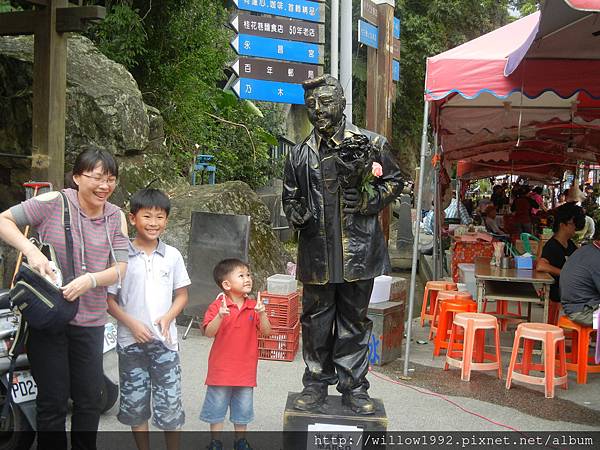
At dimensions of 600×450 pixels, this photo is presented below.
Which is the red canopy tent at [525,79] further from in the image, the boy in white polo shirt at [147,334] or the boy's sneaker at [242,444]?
the boy in white polo shirt at [147,334]

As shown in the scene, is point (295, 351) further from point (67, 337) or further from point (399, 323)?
point (67, 337)

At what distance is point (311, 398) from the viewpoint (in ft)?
12.6

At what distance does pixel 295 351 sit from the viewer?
21.3ft

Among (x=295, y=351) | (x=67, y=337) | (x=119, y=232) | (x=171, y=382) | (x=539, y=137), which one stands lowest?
(x=295, y=351)

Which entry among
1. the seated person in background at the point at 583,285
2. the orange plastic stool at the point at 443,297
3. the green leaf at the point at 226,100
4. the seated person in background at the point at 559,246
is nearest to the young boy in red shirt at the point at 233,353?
the seated person in background at the point at 583,285

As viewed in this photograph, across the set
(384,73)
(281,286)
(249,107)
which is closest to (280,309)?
(281,286)

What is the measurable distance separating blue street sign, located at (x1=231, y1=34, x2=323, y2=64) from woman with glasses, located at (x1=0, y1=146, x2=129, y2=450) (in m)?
6.09

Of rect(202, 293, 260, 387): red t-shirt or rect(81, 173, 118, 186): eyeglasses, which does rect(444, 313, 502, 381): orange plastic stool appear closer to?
rect(202, 293, 260, 387): red t-shirt

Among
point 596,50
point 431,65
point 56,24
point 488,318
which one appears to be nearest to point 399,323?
point 488,318

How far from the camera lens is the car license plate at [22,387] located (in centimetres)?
374

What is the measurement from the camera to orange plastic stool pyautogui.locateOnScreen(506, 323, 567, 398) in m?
5.54

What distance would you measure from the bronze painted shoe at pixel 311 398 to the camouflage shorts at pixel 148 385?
704mm

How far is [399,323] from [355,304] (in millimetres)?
2973

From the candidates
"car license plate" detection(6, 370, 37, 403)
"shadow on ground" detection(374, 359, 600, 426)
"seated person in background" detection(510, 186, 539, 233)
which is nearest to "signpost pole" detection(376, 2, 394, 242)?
"shadow on ground" detection(374, 359, 600, 426)
